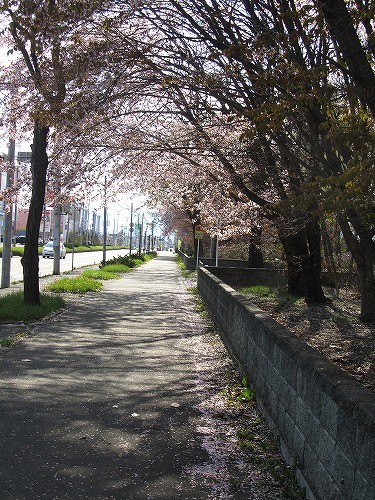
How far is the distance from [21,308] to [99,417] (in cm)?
697

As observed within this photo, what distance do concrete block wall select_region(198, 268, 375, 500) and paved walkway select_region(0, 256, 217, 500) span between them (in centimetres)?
73

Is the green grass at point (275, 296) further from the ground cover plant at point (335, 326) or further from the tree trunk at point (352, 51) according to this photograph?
the tree trunk at point (352, 51)

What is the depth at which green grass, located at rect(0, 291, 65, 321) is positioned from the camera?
11438 mm

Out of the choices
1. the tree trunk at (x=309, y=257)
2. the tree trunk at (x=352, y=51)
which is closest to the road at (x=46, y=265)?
the tree trunk at (x=309, y=257)

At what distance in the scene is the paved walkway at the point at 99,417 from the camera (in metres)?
4.06

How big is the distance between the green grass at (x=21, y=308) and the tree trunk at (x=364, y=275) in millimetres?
6430

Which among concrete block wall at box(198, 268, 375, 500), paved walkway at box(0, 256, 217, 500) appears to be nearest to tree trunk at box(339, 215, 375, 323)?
paved walkway at box(0, 256, 217, 500)

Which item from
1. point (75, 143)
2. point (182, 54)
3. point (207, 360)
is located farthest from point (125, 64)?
point (207, 360)

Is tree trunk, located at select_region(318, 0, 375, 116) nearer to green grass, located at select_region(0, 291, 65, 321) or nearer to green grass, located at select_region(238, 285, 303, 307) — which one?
green grass, located at select_region(0, 291, 65, 321)

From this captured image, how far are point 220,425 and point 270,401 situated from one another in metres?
0.55

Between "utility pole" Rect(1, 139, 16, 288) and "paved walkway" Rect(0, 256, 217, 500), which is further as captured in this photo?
"utility pole" Rect(1, 139, 16, 288)

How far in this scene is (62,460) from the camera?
4430 mm

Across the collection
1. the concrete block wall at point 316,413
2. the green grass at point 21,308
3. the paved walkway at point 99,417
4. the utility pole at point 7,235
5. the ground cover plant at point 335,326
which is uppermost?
the utility pole at point 7,235

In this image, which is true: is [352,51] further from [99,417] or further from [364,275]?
[364,275]
